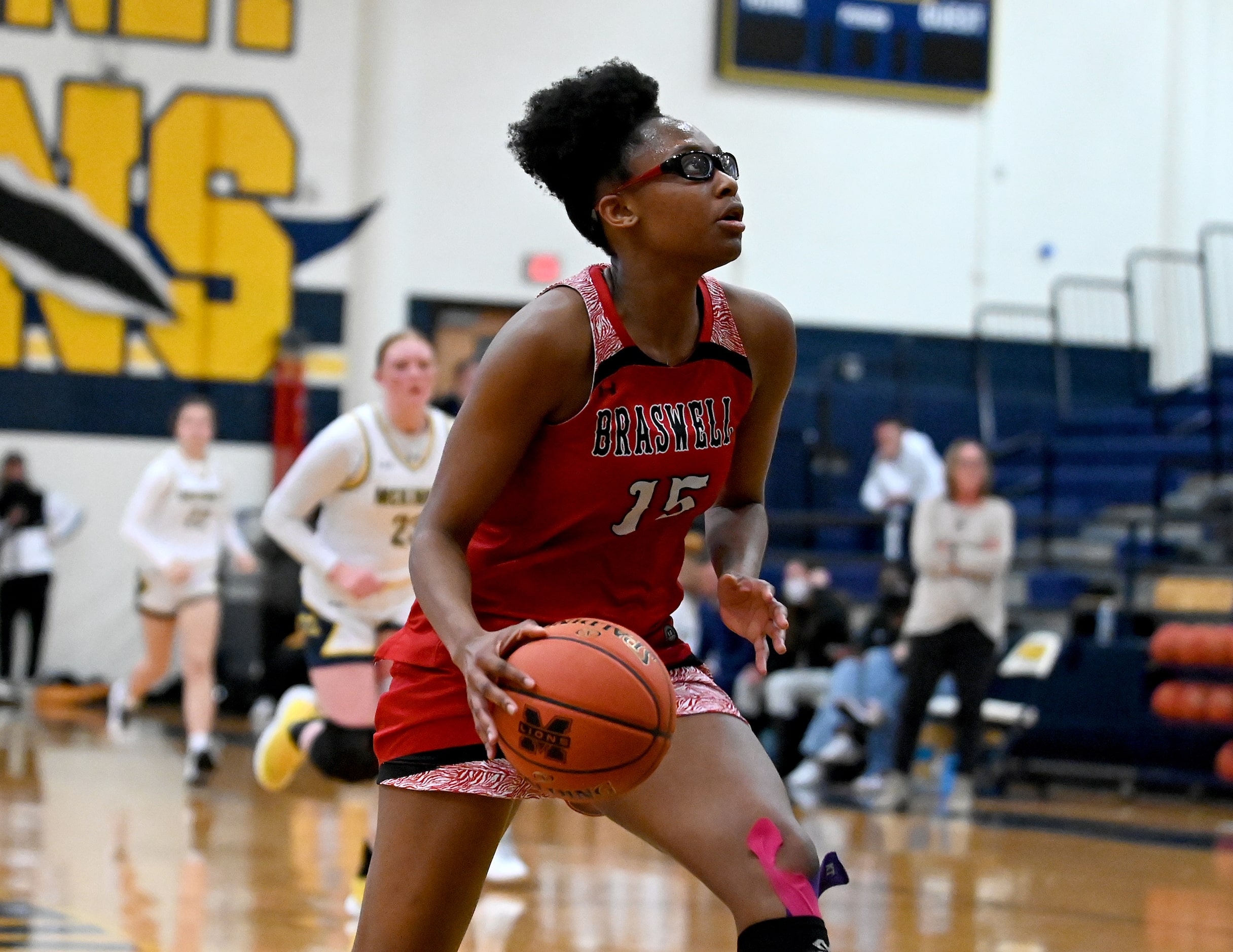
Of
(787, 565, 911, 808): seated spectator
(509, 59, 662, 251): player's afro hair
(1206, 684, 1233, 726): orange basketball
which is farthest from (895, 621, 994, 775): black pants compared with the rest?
(509, 59, 662, 251): player's afro hair

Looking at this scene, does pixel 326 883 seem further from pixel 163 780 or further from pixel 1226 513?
pixel 1226 513

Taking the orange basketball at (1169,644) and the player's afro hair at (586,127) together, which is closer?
the player's afro hair at (586,127)

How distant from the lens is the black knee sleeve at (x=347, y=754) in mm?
5410

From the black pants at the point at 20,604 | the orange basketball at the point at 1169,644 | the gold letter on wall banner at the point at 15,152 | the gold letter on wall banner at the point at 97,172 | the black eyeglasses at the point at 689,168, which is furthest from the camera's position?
the gold letter on wall banner at the point at 97,172

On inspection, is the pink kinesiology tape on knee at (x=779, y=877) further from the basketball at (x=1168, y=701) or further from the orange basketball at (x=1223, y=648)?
the basketball at (x=1168, y=701)

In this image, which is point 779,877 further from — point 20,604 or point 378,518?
point 20,604

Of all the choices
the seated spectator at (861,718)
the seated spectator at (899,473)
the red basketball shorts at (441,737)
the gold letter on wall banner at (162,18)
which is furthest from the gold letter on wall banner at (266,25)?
the red basketball shorts at (441,737)

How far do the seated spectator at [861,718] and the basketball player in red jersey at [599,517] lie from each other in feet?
23.4

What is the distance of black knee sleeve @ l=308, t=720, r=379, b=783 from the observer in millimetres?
5410

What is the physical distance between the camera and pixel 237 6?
15133mm

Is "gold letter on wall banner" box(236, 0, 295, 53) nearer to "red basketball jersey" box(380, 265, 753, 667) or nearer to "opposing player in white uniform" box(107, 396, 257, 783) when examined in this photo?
"opposing player in white uniform" box(107, 396, 257, 783)

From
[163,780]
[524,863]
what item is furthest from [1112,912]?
[163,780]

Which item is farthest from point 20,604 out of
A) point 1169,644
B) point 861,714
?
point 1169,644

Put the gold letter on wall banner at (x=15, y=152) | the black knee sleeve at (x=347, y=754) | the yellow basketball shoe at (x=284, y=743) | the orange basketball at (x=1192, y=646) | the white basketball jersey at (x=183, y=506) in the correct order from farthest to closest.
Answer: the gold letter on wall banner at (x=15, y=152)
the orange basketball at (x=1192, y=646)
the white basketball jersey at (x=183, y=506)
the yellow basketball shoe at (x=284, y=743)
the black knee sleeve at (x=347, y=754)
